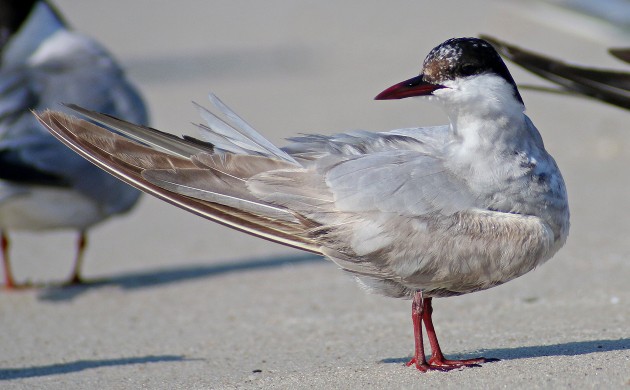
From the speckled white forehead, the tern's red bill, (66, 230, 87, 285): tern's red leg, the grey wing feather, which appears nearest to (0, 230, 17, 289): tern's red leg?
(66, 230, 87, 285): tern's red leg

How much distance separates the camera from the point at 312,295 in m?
5.04

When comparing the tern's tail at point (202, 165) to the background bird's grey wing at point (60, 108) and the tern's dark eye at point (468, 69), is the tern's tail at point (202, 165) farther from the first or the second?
the background bird's grey wing at point (60, 108)

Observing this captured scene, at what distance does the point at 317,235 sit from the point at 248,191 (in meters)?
0.26

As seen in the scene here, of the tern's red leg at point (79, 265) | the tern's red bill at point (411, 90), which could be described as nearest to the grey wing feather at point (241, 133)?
the tern's red bill at point (411, 90)

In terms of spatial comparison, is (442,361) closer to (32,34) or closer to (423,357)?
(423,357)

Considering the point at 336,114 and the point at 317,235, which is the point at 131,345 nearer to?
the point at 317,235

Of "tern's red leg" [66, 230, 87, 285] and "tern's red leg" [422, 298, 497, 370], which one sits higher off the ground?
"tern's red leg" [422, 298, 497, 370]

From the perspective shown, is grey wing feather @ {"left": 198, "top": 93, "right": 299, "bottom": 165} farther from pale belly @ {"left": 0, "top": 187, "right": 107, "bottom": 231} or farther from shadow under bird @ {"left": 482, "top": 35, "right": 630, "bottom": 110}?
pale belly @ {"left": 0, "top": 187, "right": 107, "bottom": 231}

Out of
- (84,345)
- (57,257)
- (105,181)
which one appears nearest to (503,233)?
(84,345)

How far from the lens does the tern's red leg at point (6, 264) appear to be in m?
5.62

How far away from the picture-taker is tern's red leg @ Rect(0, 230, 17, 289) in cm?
562

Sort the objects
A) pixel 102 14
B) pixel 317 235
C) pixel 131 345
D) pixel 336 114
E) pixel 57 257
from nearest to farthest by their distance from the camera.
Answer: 1. pixel 317 235
2. pixel 131 345
3. pixel 57 257
4. pixel 336 114
5. pixel 102 14

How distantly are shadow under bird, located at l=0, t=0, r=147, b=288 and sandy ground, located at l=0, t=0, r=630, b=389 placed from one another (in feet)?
1.31

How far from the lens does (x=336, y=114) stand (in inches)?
348
